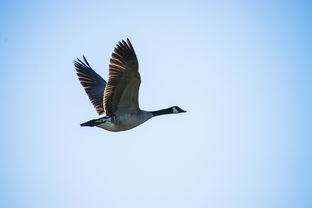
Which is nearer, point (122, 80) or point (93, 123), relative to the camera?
point (122, 80)

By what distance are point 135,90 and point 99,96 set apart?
9.61ft

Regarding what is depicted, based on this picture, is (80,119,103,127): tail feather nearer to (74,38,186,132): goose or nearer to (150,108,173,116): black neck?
(74,38,186,132): goose

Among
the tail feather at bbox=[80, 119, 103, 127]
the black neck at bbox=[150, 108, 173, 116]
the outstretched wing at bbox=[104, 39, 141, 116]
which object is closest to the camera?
the outstretched wing at bbox=[104, 39, 141, 116]

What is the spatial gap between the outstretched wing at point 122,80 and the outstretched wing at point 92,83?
6.61 feet

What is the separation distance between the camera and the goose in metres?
11.4

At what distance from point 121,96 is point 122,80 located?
649 millimetres

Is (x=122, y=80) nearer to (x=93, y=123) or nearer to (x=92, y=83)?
(x=93, y=123)

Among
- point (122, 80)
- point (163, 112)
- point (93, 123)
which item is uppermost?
point (122, 80)

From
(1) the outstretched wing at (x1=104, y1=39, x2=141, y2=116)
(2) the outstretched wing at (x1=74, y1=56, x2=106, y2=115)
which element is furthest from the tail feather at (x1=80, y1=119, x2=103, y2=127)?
(2) the outstretched wing at (x1=74, y1=56, x2=106, y2=115)

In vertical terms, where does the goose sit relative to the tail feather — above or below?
above

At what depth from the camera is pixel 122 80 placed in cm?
1164

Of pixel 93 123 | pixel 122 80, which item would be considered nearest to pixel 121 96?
pixel 122 80

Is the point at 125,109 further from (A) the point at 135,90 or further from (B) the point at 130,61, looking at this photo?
(B) the point at 130,61

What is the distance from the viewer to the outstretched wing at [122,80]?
11344 millimetres
